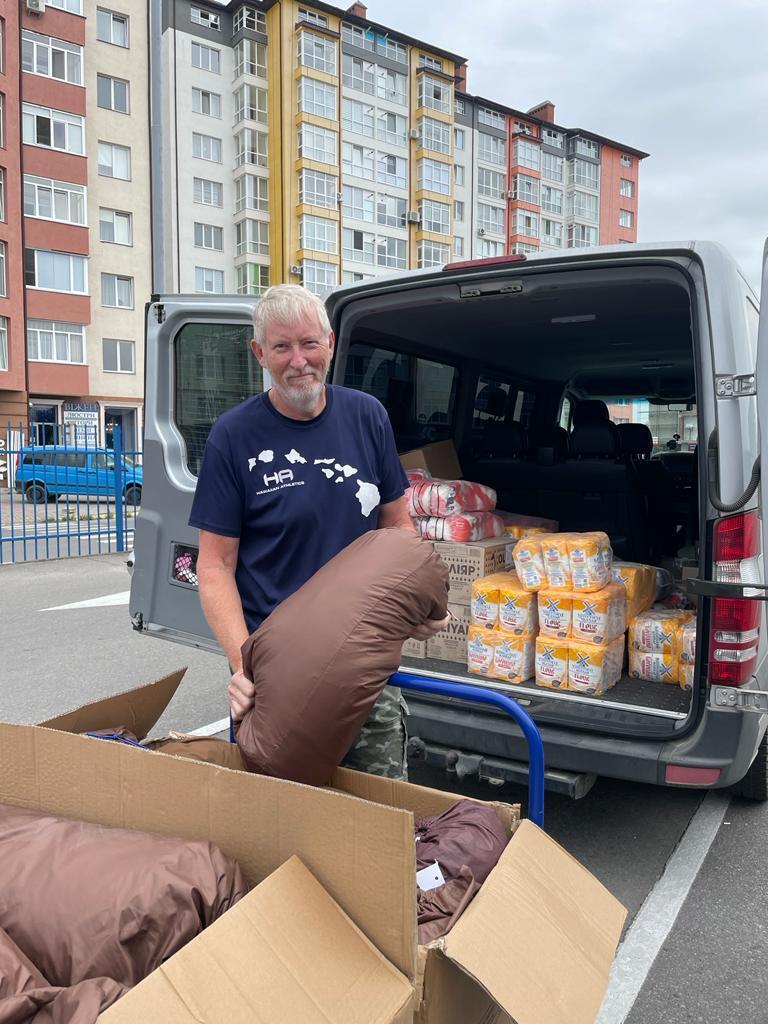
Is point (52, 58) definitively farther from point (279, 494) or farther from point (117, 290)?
point (279, 494)

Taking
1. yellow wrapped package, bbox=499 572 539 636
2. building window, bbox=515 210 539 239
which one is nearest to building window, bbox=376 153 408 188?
building window, bbox=515 210 539 239

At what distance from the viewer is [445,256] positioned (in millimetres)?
45781

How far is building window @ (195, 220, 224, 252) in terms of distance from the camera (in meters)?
36.3

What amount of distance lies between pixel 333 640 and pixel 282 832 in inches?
16.3

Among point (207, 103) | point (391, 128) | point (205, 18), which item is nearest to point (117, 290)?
point (207, 103)

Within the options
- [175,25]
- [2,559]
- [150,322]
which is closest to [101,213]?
[175,25]

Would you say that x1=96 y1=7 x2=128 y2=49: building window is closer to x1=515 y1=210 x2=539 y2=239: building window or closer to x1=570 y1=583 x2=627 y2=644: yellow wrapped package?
x1=515 y1=210 x2=539 y2=239: building window

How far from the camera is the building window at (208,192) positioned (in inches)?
1426

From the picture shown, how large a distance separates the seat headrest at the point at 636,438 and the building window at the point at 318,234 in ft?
109

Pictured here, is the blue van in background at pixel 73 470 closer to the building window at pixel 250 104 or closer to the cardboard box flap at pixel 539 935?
the cardboard box flap at pixel 539 935

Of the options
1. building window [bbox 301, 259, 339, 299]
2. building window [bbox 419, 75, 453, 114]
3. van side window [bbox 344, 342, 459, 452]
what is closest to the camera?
van side window [bbox 344, 342, 459, 452]

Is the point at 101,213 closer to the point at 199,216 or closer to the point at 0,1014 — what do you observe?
the point at 199,216

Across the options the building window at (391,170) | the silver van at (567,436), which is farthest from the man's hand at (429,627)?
the building window at (391,170)

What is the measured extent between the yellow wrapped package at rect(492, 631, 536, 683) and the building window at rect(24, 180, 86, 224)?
101 feet
